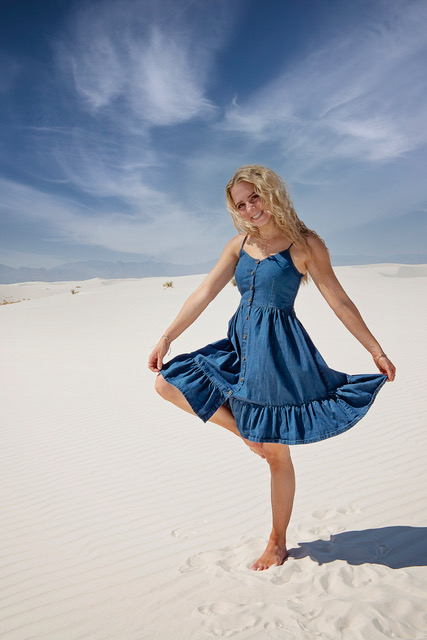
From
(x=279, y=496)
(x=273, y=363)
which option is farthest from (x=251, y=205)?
(x=279, y=496)

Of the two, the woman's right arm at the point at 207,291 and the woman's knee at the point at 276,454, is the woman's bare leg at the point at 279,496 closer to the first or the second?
the woman's knee at the point at 276,454

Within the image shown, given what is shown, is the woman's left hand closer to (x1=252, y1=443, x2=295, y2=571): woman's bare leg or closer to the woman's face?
(x1=252, y1=443, x2=295, y2=571): woman's bare leg

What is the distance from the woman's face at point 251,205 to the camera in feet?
8.95

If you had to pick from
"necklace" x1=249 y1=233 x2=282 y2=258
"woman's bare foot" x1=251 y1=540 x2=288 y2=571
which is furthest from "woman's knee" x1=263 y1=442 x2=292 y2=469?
"necklace" x1=249 y1=233 x2=282 y2=258

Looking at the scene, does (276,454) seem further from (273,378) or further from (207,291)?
(207,291)

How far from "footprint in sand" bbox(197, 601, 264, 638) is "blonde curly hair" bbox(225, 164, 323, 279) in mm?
1895

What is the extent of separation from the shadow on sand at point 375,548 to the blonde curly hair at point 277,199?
184cm

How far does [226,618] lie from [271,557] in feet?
1.79

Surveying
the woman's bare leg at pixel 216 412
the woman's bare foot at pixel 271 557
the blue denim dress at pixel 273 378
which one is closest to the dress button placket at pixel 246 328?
the blue denim dress at pixel 273 378

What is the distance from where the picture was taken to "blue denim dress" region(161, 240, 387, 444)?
2502mm

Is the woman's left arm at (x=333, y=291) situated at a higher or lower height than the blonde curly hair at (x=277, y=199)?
lower

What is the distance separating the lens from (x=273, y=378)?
2529 millimetres

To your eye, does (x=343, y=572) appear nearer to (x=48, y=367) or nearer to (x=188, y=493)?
(x=188, y=493)

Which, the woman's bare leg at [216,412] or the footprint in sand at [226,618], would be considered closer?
the footprint in sand at [226,618]
